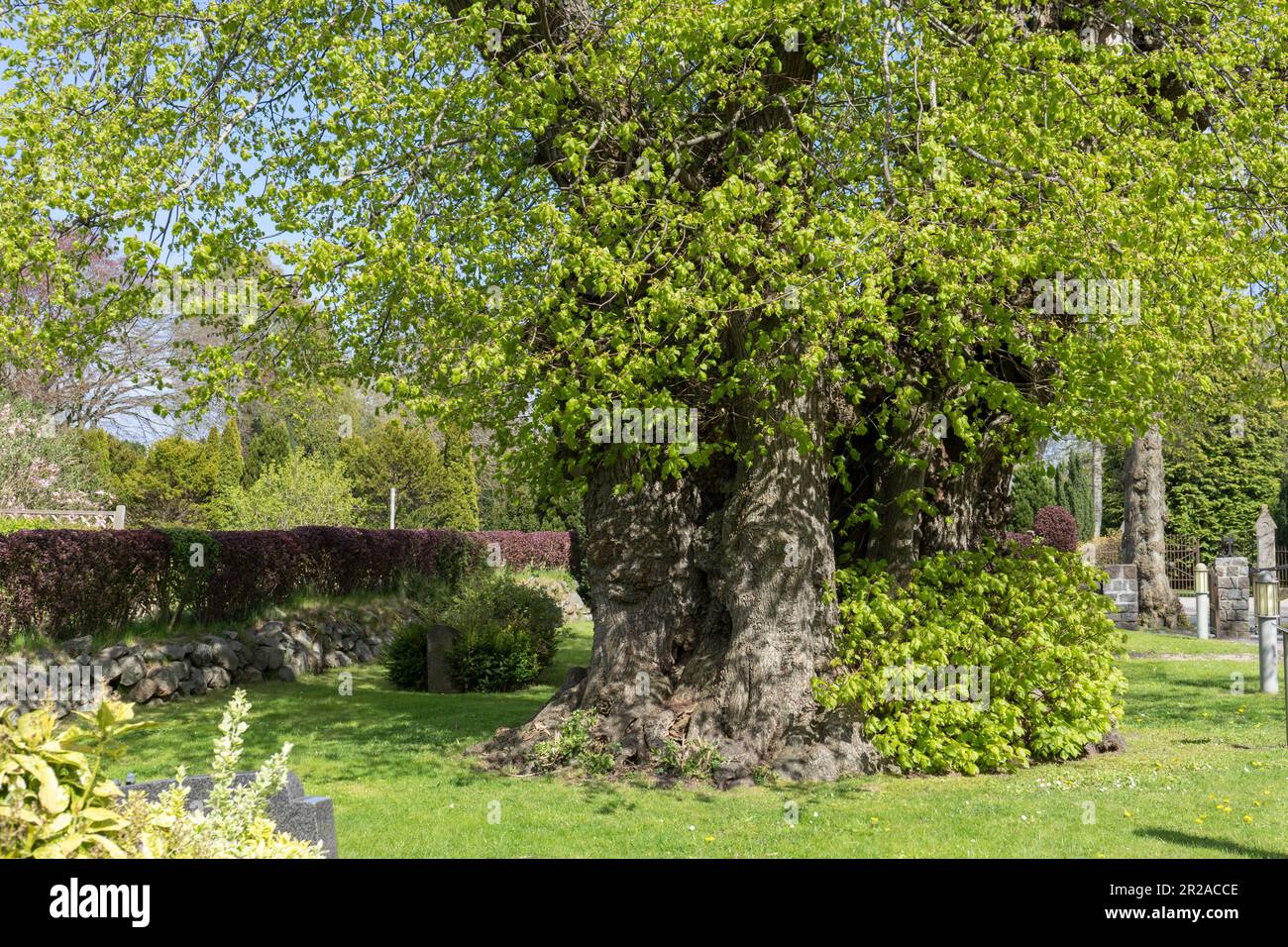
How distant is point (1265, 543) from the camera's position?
99.0 feet

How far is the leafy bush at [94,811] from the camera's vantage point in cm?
287

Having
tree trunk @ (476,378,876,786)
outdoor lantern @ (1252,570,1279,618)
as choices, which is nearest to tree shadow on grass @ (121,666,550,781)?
tree trunk @ (476,378,876,786)

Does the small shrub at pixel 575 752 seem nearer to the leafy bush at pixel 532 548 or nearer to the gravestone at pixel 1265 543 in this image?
the leafy bush at pixel 532 548

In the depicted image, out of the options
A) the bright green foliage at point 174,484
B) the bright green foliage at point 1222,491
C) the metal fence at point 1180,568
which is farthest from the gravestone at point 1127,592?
the bright green foliage at point 174,484

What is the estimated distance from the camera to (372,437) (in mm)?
36594

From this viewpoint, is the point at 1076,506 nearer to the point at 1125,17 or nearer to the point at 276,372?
the point at 1125,17

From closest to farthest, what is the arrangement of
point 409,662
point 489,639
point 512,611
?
1. point 489,639
2. point 409,662
3. point 512,611

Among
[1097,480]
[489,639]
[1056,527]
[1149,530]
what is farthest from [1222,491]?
[489,639]

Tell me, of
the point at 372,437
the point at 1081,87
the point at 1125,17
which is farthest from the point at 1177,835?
the point at 372,437

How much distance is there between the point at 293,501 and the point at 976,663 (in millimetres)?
19217

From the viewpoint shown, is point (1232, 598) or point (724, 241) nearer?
point (724, 241)

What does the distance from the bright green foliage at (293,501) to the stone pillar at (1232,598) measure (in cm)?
1936

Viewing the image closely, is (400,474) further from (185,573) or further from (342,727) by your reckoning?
(342,727)

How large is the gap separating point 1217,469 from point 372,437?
2699cm
